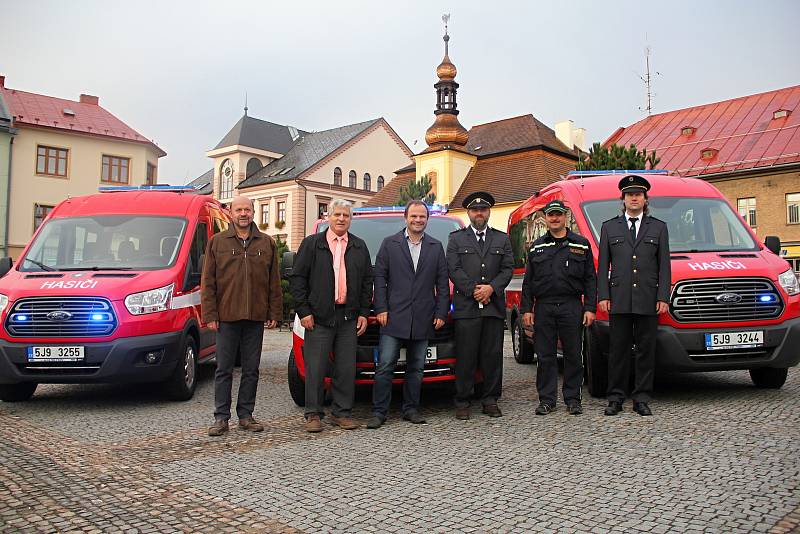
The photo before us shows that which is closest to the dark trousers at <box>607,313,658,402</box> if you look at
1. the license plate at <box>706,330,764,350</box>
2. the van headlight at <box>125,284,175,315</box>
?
the license plate at <box>706,330,764,350</box>

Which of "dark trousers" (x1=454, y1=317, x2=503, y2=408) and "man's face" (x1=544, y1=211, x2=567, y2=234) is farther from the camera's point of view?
"man's face" (x1=544, y1=211, x2=567, y2=234)

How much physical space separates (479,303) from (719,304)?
2348mm

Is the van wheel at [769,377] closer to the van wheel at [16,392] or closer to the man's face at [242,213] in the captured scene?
the man's face at [242,213]

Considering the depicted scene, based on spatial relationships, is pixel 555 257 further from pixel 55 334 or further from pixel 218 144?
pixel 218 144

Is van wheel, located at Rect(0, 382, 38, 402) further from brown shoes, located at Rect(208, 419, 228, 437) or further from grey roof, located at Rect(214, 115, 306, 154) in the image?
grey roof, located at Rect(214, 115, 306, 154)

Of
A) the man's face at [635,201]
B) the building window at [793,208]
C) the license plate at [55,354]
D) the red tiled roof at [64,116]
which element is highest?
the red tiled roof at [64,116]

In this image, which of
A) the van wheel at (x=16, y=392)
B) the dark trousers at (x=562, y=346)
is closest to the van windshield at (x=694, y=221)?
the dark trousers at (x=562, y=346)

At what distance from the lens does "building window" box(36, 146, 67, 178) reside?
3875 centimetres

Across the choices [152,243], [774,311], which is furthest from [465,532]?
[152,243]

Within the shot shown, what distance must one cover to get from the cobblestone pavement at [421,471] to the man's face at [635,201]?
194cm

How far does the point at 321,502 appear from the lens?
3996 mm

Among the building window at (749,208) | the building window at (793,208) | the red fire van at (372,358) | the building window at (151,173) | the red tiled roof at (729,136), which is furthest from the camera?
the building window at (151,173)

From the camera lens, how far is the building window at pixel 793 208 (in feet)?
104

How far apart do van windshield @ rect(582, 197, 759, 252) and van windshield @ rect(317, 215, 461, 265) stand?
1.62 m
